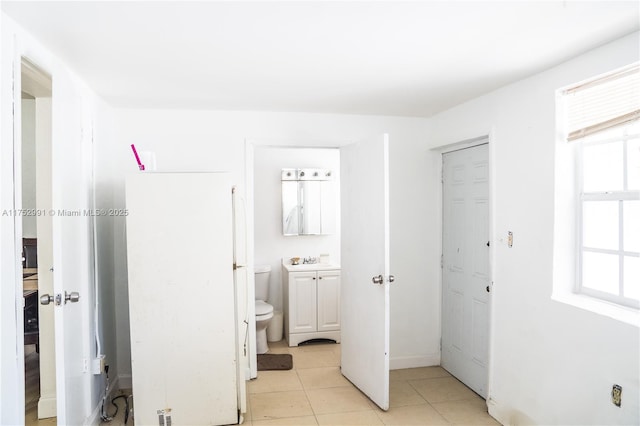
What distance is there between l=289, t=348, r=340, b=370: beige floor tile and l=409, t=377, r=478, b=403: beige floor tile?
826 millimetres

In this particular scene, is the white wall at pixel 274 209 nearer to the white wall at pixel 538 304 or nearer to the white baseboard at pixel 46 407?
the white wall at pixel 538 304

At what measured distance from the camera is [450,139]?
140 inches

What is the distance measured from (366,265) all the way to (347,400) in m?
1.06

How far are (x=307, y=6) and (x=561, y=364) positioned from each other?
233cm

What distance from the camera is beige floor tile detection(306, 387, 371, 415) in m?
3.07

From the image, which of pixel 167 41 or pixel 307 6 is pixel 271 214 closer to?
pixel 167 41

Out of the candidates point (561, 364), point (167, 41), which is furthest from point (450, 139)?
point (167, 41)

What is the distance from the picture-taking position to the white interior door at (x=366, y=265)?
10.1ft

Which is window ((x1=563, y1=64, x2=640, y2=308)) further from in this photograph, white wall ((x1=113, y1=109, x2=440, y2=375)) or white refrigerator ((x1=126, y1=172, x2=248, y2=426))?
white refrigerator ((x1=126, y1=172, x2=248, y2=426))

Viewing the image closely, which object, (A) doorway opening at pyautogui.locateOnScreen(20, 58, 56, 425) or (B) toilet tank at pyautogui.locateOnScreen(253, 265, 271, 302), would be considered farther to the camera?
(B) toilet tank at pyautogui.locateOnScreen(253, 265, 271, 302)

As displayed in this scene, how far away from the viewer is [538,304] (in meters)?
2.54

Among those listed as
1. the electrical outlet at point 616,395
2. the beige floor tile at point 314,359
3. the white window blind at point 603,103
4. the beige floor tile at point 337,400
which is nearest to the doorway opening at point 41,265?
the beige floor tile at point 337,400

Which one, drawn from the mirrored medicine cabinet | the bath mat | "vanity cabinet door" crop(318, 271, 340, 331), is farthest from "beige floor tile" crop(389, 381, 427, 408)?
the mirrored medicine cabinet

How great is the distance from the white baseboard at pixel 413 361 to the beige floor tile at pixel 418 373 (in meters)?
0.05
